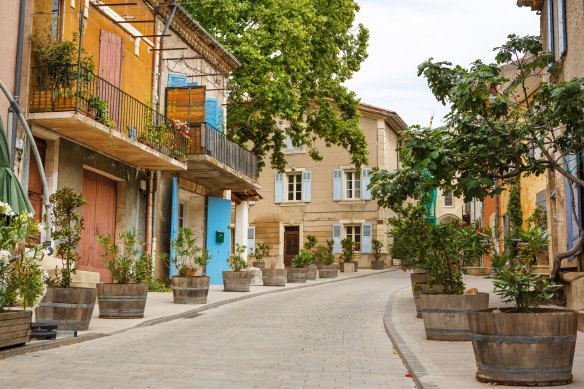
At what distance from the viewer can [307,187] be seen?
3794 centimetres

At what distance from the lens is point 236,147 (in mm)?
21250

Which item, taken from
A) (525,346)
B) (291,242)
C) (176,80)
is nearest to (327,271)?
(176,80)

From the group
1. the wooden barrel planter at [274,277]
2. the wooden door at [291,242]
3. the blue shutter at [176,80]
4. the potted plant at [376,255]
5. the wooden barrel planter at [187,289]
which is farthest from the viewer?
the wooden door at [291,242]

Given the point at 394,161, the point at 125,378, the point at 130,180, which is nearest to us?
the point at 125,378

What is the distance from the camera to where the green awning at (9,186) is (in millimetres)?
10156

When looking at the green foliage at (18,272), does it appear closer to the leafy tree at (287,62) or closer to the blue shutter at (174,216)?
the blue shutter at (174,216)

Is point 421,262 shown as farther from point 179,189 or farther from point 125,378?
point 179,189

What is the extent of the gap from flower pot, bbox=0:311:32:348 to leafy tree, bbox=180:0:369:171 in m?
14.8

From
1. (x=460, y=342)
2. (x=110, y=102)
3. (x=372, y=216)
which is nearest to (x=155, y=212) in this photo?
(x=110, y=102)

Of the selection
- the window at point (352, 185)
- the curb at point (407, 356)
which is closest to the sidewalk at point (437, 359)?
the curb at point (407, 356)

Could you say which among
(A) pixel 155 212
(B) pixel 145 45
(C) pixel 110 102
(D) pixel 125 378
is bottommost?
(D) pixel 125 378

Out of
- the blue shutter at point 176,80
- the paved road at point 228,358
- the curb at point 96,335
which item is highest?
the blue shutter at point 176,80

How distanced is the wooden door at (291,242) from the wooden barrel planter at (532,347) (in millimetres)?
32796

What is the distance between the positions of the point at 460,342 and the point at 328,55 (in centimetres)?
1771
